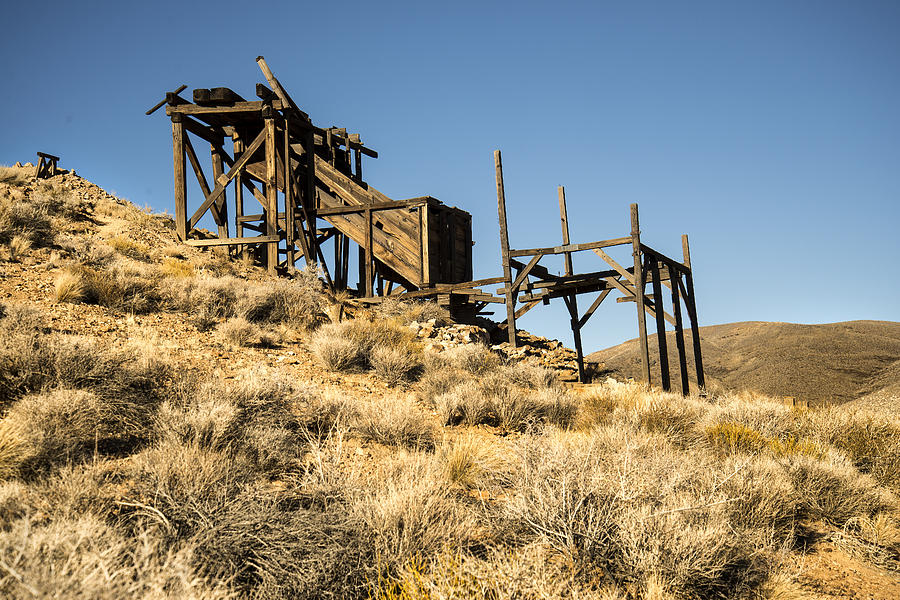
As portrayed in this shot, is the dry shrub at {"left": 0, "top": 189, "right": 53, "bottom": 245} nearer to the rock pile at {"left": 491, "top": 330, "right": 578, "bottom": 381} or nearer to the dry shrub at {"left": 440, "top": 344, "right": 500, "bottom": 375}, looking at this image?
the dry shrub at {"left": 440, "top": 344, "right": 500, "bottom": 375}

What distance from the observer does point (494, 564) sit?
3.36m

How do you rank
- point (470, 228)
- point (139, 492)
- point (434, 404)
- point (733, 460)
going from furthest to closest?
point (470, 228) < point (434, 404) < point (733, 460) < point (139, 492)

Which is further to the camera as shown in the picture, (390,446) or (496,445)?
(496,445)

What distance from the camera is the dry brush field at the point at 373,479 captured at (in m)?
3.14

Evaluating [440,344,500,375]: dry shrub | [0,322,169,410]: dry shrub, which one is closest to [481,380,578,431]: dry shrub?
[440,344,500,375]: dry shrub

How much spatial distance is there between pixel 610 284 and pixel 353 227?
21.5ft

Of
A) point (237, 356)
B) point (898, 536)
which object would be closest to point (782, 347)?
point (898, 536)

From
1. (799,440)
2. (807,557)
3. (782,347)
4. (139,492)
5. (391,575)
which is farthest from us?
(782,347)

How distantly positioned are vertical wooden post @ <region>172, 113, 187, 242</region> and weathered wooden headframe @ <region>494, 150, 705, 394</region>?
24.9 ft

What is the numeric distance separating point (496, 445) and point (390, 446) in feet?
3.69

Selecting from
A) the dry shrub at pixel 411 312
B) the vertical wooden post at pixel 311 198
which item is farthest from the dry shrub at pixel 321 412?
the vertical wooden post at pixel 311 198

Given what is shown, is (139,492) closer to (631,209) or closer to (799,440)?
(799,440)

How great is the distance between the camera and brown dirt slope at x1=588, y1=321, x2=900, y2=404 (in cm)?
2016

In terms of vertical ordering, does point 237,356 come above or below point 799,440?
above
